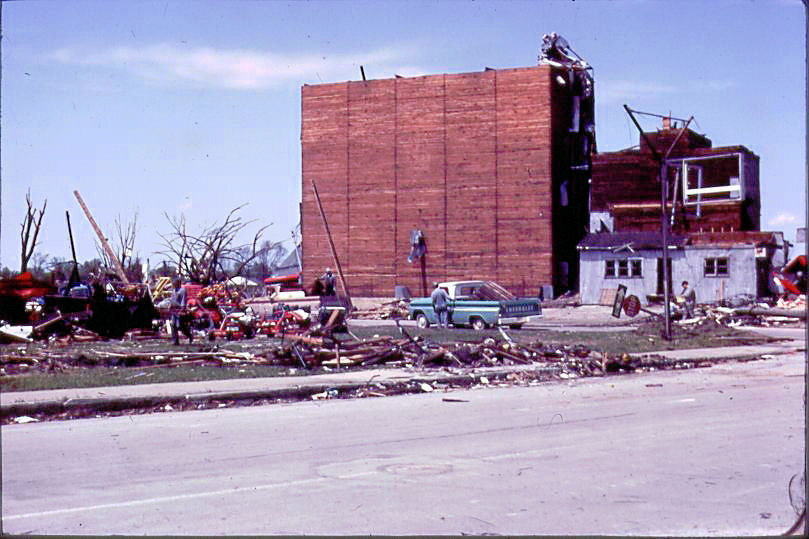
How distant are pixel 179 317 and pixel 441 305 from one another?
1103 cm

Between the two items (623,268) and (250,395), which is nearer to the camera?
(250,395)

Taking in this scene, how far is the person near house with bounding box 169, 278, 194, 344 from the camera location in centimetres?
2188

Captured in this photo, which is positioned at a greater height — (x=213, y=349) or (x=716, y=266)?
(x=716, y=266)

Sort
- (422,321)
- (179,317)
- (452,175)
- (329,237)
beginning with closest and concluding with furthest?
(179,317) → (422,321) → (452,175) → (329,237)

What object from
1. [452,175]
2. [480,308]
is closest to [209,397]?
[480,308]

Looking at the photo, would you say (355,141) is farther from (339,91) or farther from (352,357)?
(352,357)

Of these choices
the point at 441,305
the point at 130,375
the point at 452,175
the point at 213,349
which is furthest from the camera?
the point at 452,175

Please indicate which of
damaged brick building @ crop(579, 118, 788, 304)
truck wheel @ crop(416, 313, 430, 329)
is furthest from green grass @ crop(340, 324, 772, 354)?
damaged brick building @ crop(579, 118, 788, 304)

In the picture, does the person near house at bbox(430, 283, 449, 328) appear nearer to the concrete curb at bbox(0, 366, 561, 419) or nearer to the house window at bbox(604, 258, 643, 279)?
the concrete curb at bbox(0, 366, 561, 419)

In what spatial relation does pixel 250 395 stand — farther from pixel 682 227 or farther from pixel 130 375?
pixel 682 227

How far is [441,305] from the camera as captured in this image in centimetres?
3244

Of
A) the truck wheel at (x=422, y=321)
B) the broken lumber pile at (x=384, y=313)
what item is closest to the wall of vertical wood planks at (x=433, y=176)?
the broken lumber pile at (x=384, y=313)

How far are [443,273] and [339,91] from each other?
12.5 m

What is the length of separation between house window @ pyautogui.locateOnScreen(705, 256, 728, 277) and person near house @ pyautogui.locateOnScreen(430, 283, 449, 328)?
1991 cm
